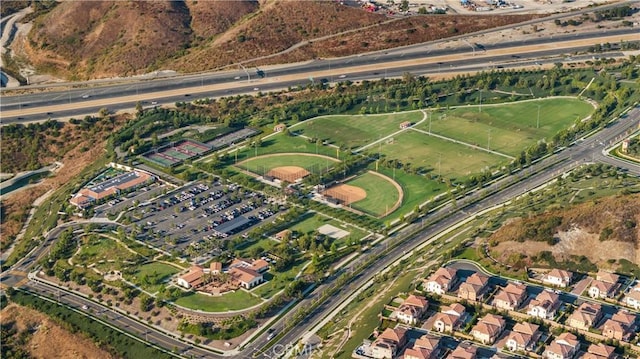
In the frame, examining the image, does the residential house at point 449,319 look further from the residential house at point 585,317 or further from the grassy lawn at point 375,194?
the grassy lawn at point 375,194

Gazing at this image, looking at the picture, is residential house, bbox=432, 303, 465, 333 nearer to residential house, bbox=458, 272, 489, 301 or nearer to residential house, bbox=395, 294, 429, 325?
residential house, bbox=395, 294, 429, 325

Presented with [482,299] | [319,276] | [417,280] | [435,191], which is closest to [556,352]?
[482,299]

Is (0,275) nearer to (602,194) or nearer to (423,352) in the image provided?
(423,352)

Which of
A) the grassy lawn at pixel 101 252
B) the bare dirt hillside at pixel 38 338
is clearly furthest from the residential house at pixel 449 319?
the grassy lawn at pixel 101 252

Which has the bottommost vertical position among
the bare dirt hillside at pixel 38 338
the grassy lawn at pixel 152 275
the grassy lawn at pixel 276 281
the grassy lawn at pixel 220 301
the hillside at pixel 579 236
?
the bare dirt hillside at pixel 38 338

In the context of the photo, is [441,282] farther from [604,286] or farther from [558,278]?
[604,286]

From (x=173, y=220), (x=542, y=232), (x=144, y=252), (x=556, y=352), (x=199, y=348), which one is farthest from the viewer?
(x=173, y=220)

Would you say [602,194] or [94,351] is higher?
[602,194]
